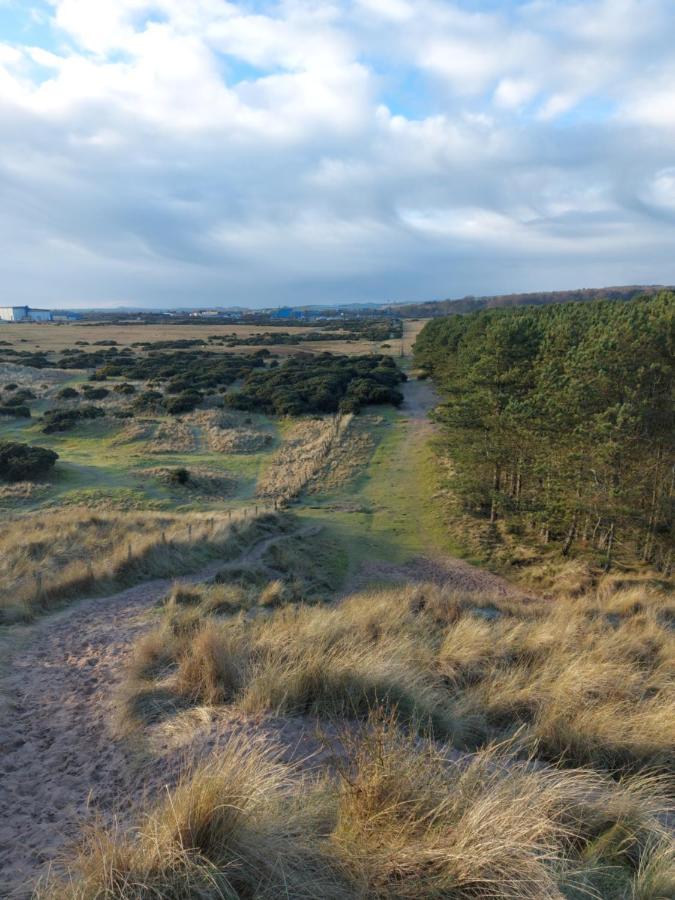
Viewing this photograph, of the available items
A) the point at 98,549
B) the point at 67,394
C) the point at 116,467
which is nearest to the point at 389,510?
the point at 98,549

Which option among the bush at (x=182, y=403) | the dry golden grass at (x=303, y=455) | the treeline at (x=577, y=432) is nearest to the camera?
the treeline at (x=577, y=432)

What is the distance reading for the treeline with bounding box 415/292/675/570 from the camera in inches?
641

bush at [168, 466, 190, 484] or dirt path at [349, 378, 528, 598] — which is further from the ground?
bush at [168, 466, 190, 484]

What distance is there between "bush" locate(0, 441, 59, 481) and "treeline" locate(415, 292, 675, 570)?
18198 millimetres

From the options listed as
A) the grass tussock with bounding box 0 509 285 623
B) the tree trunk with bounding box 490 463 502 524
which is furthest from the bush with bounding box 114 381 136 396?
the tree trunk with bounding box 490 463 502 524

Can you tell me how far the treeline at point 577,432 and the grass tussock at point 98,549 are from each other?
32.3 feet

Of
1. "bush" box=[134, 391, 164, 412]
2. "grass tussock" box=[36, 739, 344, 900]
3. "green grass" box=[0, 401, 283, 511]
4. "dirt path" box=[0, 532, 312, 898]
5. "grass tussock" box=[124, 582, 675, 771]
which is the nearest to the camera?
"grass tussock" box=[36, 739, 344, 900]

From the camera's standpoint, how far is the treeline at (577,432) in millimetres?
16281

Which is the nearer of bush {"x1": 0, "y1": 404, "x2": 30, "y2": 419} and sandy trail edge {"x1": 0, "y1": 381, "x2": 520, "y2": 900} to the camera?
sandy trail edge {"x1": 0, "y1": 381, "x2": 520, "y2": 900}

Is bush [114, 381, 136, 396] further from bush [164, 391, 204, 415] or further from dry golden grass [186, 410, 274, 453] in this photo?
dry golden grass [186, 410, 274, 453]

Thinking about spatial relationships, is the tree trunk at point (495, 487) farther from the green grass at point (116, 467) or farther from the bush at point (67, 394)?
the bush at point (67, 394)

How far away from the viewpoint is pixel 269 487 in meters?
25.6

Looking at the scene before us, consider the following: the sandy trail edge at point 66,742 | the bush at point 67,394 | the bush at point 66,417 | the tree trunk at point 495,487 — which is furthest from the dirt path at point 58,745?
the bush at point 67,394

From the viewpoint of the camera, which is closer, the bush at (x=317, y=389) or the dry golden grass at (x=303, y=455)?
the dry golden grass at (x=303, y=455)
